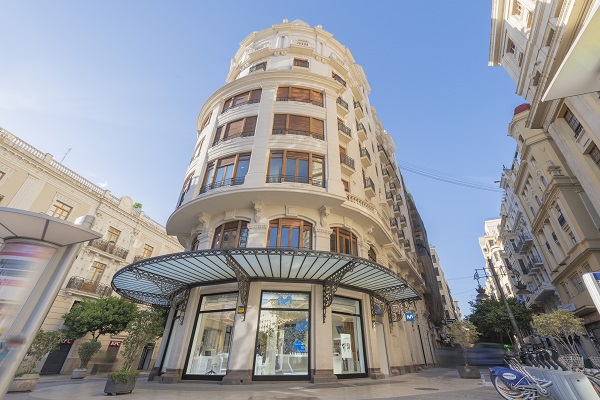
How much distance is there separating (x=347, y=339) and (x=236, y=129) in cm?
1283

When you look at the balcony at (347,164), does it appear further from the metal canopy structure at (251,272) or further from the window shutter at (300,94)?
the metal canopy structure at (251,272)

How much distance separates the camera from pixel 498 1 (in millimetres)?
22484

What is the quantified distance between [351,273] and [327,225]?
2.74 meters

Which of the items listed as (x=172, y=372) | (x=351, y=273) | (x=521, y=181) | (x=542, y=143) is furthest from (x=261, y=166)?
(x=521, y=181)

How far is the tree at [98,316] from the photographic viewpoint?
20.7 metres

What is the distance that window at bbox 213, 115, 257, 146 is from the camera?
16.0 m

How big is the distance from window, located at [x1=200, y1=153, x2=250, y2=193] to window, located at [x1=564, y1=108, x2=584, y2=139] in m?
20.9

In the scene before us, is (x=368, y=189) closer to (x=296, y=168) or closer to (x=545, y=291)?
(x=296, y=168)

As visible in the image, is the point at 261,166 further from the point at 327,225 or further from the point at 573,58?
the point at 573,58

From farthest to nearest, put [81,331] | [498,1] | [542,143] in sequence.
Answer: [542,143] → [498,1] → [81,331]

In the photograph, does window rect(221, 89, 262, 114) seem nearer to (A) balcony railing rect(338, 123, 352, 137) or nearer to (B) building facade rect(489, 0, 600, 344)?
(A) balcony railing rect(338, 123, 352, 137)

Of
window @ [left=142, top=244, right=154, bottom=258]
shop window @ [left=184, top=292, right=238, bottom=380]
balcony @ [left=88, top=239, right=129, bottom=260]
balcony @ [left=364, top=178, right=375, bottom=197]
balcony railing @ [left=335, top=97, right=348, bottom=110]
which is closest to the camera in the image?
shop window @ [left=184, top=292, right=238, bottom=380]

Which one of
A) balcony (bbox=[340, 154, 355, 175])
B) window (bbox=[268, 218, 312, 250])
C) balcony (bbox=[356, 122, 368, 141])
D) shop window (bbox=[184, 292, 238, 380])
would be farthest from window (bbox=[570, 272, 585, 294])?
shop window (bbox=[184, 292, 238, 380])

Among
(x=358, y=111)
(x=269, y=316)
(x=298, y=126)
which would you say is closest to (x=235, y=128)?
(x=298, y=126)
